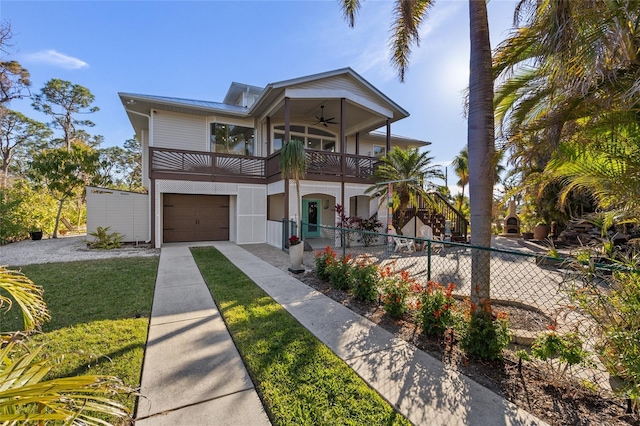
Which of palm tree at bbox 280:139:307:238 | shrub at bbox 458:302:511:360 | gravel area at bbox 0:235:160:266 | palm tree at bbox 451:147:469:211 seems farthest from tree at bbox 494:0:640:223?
palm tree at bbox 451:147:469:211

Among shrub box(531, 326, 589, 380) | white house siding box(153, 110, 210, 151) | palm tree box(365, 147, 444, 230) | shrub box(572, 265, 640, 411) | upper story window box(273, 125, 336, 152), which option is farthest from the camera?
upper story window box(273, 125, 336, 152)

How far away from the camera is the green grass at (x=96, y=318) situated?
3.12m

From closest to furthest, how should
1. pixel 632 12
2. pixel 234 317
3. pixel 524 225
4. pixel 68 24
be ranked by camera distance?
pixel 632 12 → pixel 234 317 → pixel 68 24 → pixel 524 225

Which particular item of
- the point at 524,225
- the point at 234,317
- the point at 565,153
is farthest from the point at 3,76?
the point at 524,225

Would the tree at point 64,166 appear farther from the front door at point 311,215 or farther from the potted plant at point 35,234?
the front door at point 311,215

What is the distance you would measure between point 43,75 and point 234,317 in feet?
104

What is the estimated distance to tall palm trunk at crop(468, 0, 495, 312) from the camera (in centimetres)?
389

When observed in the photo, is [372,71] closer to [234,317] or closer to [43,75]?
[234,317]

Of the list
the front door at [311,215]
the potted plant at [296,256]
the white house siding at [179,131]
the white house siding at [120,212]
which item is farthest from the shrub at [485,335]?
the white house siding at [120,212]

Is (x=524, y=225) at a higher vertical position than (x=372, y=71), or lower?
lower

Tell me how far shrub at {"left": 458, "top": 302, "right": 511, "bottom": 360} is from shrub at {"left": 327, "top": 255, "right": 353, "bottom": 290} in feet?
8.90

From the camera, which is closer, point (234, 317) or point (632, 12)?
point (632, 12)

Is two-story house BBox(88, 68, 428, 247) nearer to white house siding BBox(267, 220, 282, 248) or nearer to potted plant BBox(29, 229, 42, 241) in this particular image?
white house siding BBox(267, 220, 282, 248)

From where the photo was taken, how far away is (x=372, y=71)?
42.5 feet
